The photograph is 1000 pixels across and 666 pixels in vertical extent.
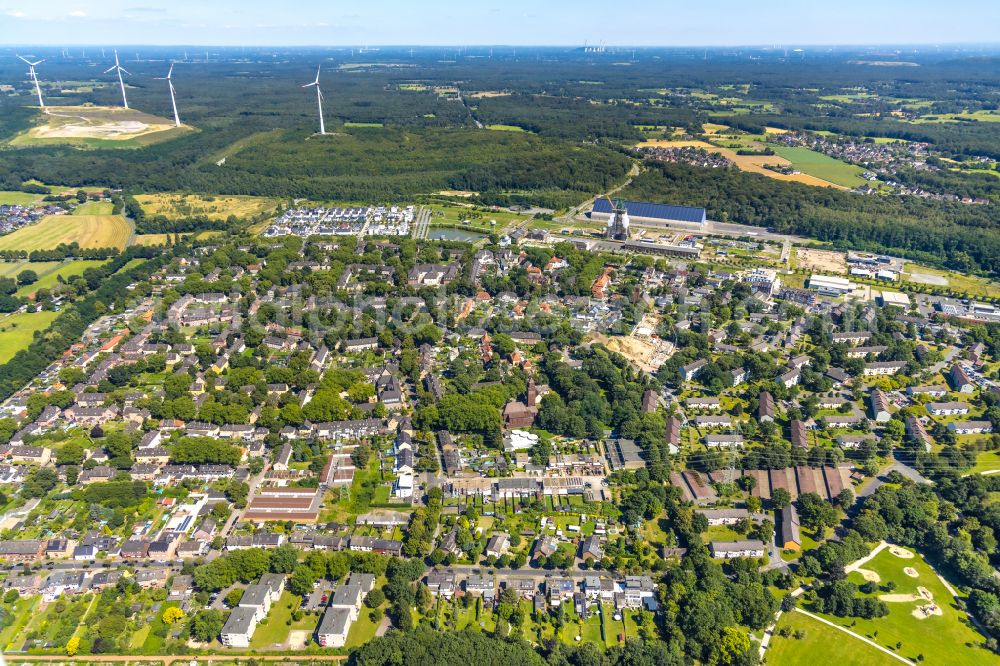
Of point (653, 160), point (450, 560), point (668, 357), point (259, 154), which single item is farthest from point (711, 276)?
point (259, 154)

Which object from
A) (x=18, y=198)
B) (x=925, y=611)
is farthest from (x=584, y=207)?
(x=18, y=198)

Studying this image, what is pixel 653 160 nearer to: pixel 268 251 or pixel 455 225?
pixel 455 225

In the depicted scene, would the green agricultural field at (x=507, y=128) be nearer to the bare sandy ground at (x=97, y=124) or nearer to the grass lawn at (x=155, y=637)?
the bare sandy ground at (x=97, y=124)

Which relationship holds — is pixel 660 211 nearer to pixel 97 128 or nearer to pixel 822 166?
pixel 822 166

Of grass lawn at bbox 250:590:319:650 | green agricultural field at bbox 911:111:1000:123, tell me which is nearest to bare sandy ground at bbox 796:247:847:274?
grass lawn at bbox 250:590:319:650

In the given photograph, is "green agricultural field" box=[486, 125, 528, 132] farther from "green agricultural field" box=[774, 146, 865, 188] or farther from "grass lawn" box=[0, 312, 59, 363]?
"grass lawn" box=[0, 312, 59, 363]

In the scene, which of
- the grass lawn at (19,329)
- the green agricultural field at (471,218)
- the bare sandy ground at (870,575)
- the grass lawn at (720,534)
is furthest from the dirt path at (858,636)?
the green agricultural field at (471,218)
